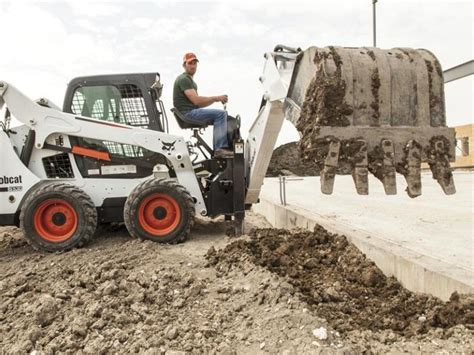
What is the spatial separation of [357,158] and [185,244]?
2954mm

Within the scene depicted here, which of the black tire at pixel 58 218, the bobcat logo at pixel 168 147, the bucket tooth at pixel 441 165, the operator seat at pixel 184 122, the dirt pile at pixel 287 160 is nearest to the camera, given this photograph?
the bucket tooth at pixel 441 165

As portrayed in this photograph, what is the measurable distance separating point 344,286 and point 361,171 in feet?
2.86

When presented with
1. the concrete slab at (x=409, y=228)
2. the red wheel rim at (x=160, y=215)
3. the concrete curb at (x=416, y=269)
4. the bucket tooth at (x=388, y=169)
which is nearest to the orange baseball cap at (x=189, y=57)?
the red wheel rim at (x=160, y=215)

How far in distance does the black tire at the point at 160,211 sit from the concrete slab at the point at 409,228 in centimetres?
159

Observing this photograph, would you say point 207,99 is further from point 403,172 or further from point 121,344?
point 121,344

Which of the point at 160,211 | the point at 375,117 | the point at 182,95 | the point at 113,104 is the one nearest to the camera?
the point at 375,117

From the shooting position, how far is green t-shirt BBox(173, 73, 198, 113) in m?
6.76

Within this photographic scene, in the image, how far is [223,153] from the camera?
662 cm

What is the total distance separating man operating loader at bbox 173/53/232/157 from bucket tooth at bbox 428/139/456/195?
10.4 ft

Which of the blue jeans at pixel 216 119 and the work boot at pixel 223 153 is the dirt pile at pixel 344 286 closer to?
the work boot at pixel 223 153

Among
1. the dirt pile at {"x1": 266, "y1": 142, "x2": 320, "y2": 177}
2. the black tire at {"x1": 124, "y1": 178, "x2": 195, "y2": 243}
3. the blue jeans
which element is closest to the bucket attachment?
the black tire at {"x1": 124, "y1": 178, "x2": 195, "y2": 243}

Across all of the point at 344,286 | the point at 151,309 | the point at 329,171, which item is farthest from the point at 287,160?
the point at 151,309

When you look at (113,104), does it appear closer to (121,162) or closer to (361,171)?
(121,162)

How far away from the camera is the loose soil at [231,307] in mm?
2941
